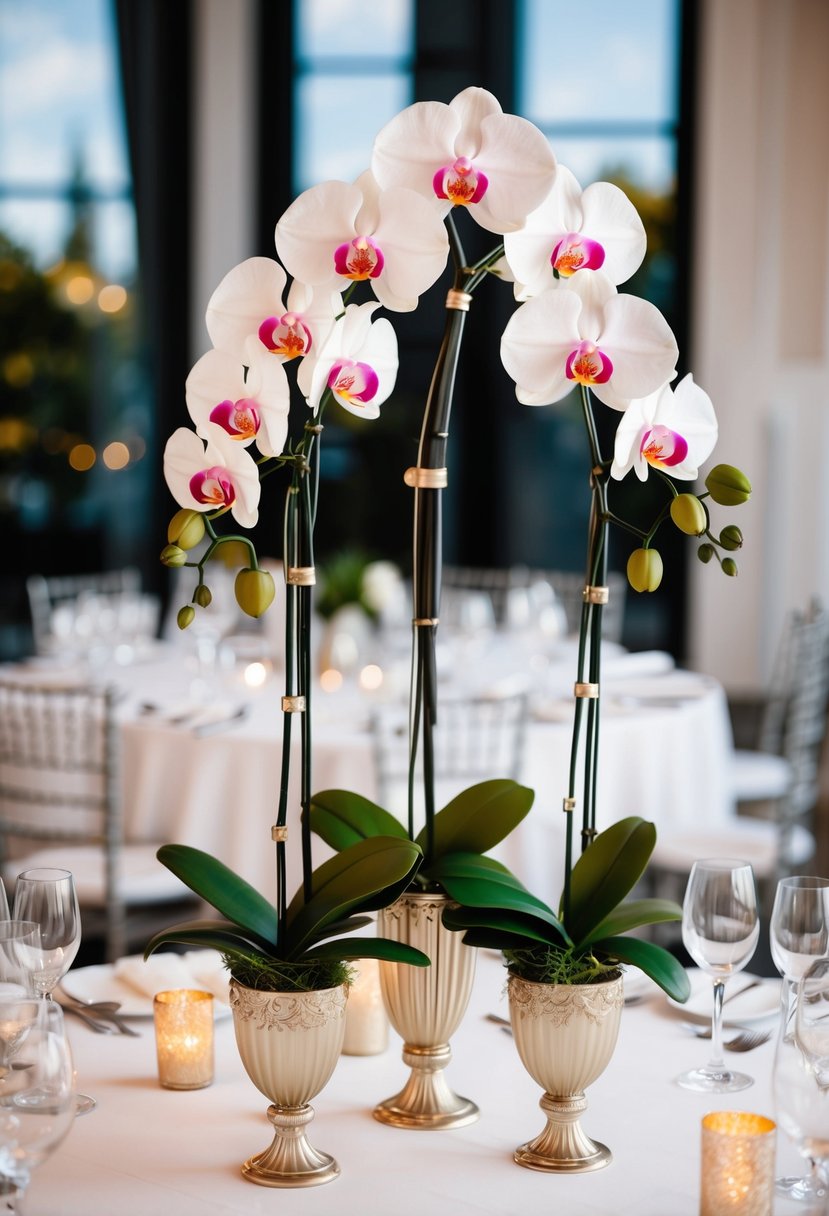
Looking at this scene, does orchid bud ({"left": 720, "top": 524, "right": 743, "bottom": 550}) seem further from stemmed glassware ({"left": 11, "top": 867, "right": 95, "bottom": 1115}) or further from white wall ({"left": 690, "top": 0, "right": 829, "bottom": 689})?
white wall ({"left": 690, "top": 0, "right": 829, "bottom": 689})

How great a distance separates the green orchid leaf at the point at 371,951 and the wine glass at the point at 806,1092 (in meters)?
0.29

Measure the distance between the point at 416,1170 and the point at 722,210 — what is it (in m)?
6.18

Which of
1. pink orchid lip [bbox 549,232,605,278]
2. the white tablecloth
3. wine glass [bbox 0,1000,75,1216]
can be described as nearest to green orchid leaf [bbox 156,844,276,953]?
wine glass [bbox 0,1000,75,1216]

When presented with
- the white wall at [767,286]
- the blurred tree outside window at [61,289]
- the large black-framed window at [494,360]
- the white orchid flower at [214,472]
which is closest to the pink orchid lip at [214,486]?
the white orchid flower at [214,472]

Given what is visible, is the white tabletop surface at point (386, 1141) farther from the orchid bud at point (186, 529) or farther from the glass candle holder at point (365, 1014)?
the orchid bud at point (186, 529)

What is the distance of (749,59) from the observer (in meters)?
6.65

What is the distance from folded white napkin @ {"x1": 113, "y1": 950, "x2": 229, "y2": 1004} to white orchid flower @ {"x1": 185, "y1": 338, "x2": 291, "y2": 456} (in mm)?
679

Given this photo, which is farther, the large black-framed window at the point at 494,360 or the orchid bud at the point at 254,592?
the large black-framed window at the point at 494,360

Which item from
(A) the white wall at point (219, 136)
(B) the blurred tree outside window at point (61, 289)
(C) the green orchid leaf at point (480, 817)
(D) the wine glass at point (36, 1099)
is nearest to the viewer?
(D) the wine glass at point (36, 1099)

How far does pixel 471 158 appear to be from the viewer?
3.87ft

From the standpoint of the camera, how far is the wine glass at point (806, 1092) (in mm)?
1043

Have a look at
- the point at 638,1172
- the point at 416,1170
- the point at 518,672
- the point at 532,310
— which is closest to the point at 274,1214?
the point at 416,1170

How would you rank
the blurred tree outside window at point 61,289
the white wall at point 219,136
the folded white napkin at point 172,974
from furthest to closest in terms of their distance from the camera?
the white wall at point 219,136
the blurred tree outside window at point 61,289
the folded white napkin at point 172,974

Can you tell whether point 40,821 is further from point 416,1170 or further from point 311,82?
point 311,82
